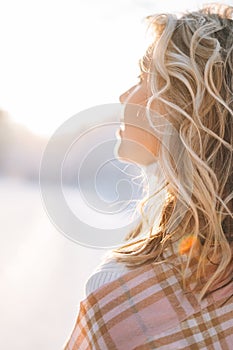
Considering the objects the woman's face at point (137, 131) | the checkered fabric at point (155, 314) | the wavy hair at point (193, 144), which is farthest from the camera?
the woman's face at point (137, 131)

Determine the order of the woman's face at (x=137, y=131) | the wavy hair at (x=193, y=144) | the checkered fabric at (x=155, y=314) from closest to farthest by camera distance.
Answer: the checkered fabric at (x=155, y=314) → the wavy hair at (x=193, y=144) → the woman's face at (x=137, y=131)

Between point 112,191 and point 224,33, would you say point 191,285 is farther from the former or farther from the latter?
point 224,33

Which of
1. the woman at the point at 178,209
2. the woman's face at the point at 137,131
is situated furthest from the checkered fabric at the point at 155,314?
the woman's face at the point at 137,131

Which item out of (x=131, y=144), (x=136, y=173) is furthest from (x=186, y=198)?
(x=136, y=173)

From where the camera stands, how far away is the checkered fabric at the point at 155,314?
177cm

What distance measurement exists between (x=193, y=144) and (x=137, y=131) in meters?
0.27

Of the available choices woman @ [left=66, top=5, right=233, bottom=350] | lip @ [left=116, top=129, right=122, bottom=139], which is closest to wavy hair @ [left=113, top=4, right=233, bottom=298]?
woman @ [left=66, top=5, right=233, bottom=350]

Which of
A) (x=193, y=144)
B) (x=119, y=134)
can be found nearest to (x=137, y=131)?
(x=119, y=134)

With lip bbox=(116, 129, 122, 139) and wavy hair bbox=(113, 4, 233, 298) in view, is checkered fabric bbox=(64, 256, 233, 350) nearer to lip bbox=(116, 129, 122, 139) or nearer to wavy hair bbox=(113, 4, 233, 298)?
Result: wavy hair bbox=(113, 4, 233, 298)

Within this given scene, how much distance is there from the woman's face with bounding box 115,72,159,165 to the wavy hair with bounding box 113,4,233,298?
0.21ft

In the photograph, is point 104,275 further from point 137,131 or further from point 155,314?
point 137,131

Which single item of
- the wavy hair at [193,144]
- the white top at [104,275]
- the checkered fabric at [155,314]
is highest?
the wavy hair at [193,144]

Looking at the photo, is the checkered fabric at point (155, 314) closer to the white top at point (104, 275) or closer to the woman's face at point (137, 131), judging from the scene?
the white top at point (104, 275)

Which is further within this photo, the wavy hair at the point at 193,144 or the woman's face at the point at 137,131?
the woman's face at the point at 137,131
